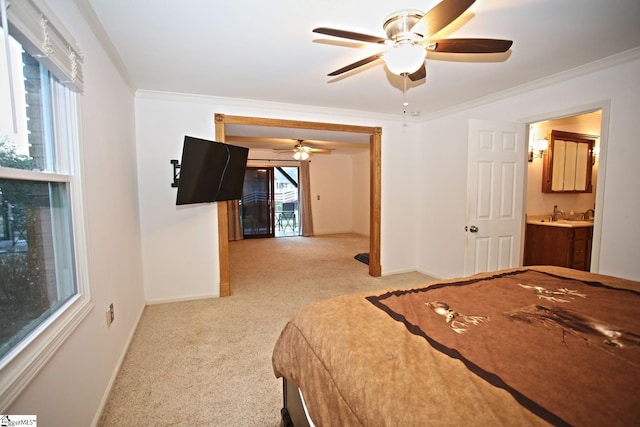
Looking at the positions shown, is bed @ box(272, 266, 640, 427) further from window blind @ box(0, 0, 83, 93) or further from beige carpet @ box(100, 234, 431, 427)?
window blind @ box(0, 0, 83, 93)

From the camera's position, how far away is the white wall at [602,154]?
7.66 ft

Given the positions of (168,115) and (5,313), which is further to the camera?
(168,115)

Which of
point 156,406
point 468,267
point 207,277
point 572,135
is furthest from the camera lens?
point 572,135

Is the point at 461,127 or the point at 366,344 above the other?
the point at 461,127

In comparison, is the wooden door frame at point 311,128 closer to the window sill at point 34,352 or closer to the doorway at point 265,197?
the window sill at point 34,352

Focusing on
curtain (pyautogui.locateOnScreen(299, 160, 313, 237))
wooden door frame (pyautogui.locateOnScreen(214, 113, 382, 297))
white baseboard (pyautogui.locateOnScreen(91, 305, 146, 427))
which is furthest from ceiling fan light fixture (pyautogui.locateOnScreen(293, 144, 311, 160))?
white baseboard (pyautogui.locateOnScreen(91, 305, 146, 427))

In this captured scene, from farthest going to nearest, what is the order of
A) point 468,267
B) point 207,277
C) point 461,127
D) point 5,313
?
point 461,127
point 207,277
point 468,267
point 5,313

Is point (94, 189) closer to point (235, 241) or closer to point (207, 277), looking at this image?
point (207, 277)

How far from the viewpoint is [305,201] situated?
A: 26.4 feet

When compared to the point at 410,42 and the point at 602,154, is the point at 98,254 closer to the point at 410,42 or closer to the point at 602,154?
the point at 410,42

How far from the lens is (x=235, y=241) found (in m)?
7.32

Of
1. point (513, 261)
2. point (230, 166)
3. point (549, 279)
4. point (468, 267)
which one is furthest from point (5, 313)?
point (513, 261)

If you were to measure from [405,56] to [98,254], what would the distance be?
2.19 meters

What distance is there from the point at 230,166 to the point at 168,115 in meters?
0.92
